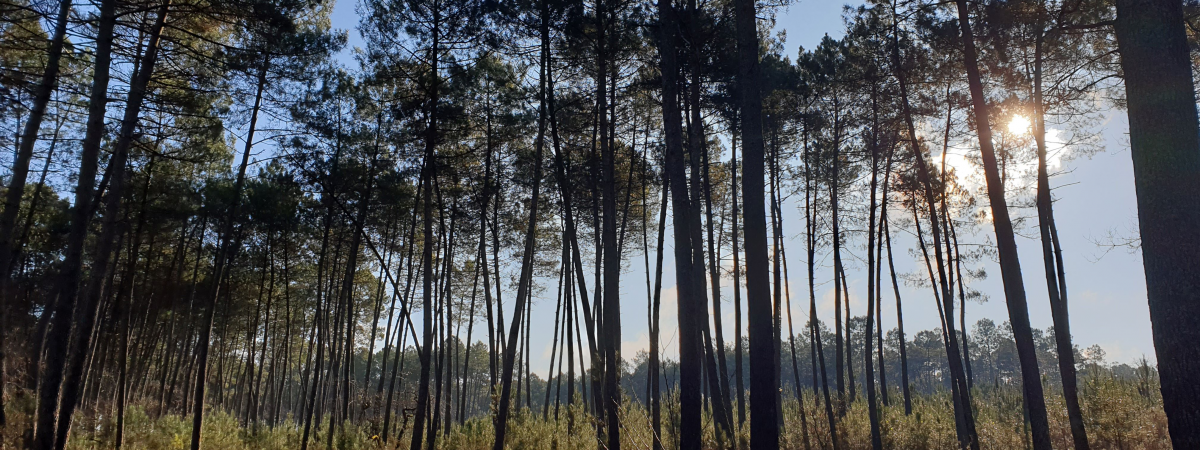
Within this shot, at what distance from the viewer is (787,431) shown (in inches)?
468

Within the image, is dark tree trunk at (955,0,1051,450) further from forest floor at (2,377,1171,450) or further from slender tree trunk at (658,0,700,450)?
slender tree trunk at (658,0,700,450)

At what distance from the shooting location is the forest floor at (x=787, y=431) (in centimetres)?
892

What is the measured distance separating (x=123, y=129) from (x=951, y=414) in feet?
57.2

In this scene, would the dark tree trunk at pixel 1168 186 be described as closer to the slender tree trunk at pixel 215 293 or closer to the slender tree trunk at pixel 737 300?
the slender tree trunk at pixel 737 300

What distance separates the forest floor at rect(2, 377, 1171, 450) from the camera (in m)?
8.92

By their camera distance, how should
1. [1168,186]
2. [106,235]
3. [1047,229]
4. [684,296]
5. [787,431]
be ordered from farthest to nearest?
[787,431] → [1047,229] → [106,235] → [684,296] → [1168,186]

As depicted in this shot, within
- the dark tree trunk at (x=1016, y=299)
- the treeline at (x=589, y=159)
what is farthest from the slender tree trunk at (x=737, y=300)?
the dark tree trunk at (x=1016, y=299)

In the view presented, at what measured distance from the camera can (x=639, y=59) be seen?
10.1 m

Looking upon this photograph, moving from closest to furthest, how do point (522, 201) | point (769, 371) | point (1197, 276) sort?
point (1197, 276) < point (769, 371) < point (522, 201)

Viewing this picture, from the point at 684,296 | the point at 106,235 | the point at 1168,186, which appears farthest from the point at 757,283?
the point at 106,235

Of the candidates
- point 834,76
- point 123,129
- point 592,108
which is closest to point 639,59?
point 592,108

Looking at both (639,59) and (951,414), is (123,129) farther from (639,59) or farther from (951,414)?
(951,414)

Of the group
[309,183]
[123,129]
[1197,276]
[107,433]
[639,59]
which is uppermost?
[639,59]

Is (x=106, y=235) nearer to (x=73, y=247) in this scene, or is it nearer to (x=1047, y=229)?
(x=73, y=247)
